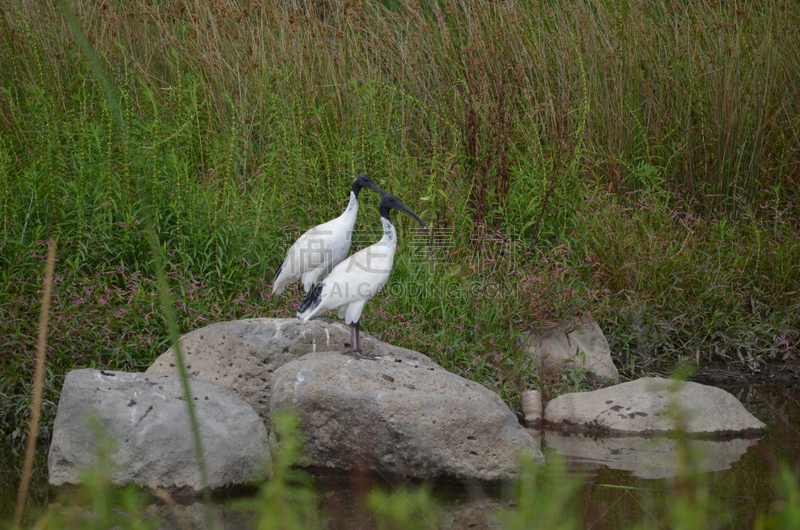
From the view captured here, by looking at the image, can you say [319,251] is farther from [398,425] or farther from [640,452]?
[640,452]

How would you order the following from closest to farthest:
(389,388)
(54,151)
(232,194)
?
(389,388), (54,151), (232,194)

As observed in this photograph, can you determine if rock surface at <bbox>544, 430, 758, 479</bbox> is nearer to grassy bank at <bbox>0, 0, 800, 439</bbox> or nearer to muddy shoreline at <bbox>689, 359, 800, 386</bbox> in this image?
grassy bank at <bbox>0, 0, 800, 439</bbox>

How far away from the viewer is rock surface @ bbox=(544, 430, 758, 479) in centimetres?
381

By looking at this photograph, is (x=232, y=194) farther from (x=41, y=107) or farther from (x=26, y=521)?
(x=26, y=521)

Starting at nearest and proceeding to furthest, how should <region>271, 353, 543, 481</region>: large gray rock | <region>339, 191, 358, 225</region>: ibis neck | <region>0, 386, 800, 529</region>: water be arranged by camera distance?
<region>0, 386, 800, 529</region>: water → <region>271, 353, 543, 481</region>: large gray rock → <region>339, 191, 358, 225</region>: ibis neck

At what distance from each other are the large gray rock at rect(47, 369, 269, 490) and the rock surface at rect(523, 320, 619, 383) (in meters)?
2.03

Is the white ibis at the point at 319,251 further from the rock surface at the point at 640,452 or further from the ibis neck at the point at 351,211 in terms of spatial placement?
the rock surface at the point at 640,452

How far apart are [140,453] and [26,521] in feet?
1.59

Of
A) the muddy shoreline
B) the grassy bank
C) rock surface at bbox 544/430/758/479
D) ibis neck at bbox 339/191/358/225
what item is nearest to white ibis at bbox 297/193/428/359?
ibis neck at bbox 339/191/358/225

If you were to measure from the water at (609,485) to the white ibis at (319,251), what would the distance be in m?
1.25

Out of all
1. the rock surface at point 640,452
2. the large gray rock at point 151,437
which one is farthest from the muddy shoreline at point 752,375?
the large gray rock at point 151,437

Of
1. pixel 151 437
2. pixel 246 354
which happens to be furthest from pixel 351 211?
pixel 151 437

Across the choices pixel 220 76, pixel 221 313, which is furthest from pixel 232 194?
pixel 220 76

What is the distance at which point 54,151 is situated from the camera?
16.6 ft
